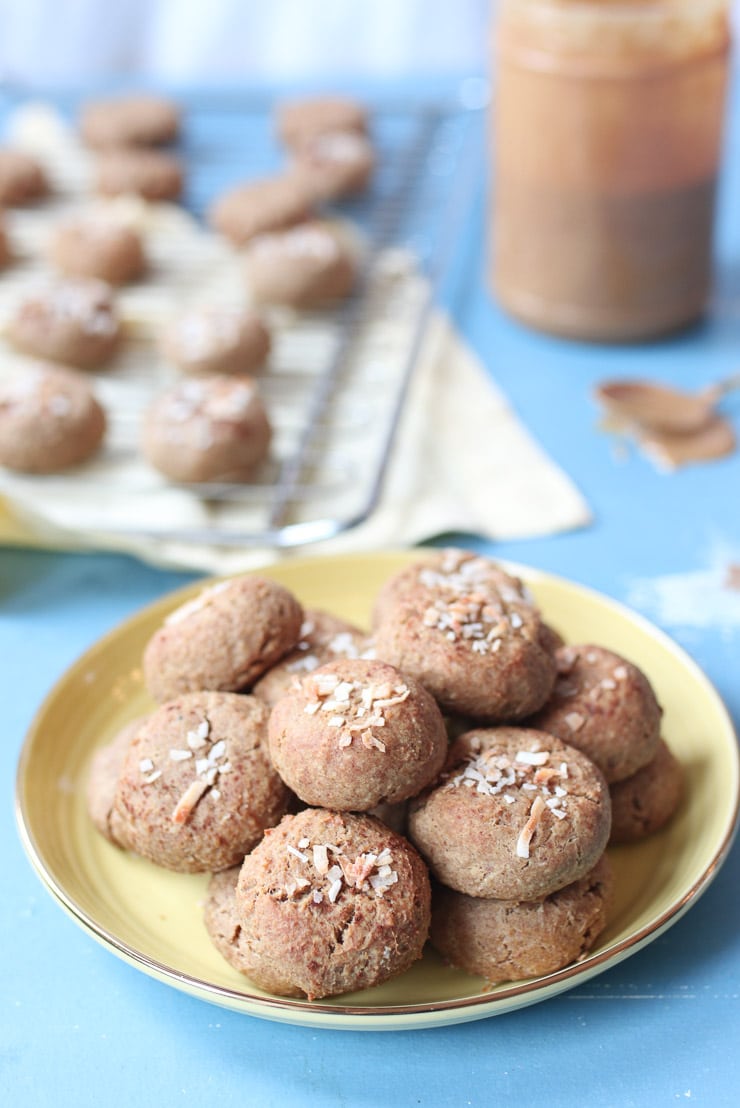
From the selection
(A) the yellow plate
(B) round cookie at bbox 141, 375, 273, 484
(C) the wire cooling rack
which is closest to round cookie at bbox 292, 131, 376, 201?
(C) the wire cooling rack

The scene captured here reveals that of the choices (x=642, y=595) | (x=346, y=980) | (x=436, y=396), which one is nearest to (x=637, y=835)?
(x=346, y=980)

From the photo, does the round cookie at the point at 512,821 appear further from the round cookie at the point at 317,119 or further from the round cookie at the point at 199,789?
the round cookie at the point at 317,119

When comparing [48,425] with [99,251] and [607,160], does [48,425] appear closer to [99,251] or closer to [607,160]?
[99,251]

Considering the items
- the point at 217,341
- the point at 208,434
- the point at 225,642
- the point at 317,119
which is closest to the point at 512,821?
the point at 225,642

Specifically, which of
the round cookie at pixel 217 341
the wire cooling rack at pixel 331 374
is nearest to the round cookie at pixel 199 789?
the wire cooling rack at pixel 331 374

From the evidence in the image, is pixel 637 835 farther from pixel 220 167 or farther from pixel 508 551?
pixel 220 167

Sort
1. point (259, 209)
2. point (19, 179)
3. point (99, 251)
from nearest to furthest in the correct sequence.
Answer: point (99, 251) → point (259, 209) → point (19, 179)
